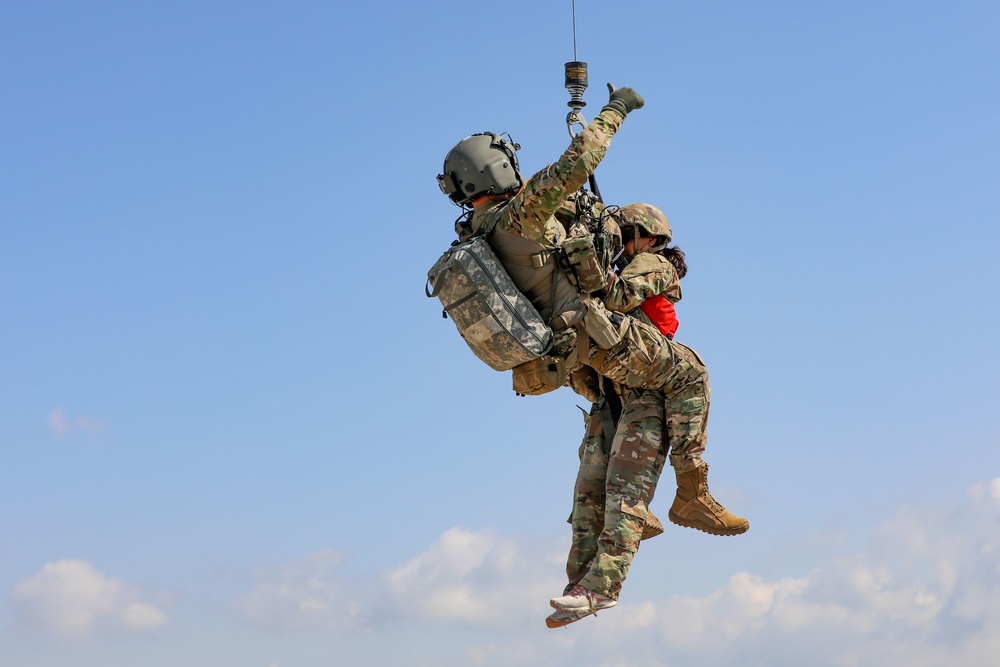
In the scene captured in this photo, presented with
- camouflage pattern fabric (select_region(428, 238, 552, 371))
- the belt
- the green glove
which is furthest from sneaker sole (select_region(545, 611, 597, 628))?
the green glove

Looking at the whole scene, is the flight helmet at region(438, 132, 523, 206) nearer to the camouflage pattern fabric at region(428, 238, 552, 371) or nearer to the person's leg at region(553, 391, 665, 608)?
the camouflage pattern fabric at region(428, 238, 552, 371)

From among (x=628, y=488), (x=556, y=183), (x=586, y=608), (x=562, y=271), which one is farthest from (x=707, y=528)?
(x=556, y=183)

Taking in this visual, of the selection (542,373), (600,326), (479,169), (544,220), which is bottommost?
(542,373)

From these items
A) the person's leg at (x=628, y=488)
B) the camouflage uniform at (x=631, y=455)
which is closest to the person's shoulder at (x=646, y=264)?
the camouflage uniform at (x=631, y=455)

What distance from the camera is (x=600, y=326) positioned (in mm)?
16625

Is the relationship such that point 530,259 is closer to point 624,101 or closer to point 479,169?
point 479,169

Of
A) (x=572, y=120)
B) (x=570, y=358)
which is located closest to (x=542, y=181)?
(x=572, y=120)

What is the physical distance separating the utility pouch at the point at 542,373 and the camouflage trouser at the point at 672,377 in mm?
270

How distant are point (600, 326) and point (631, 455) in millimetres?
1489

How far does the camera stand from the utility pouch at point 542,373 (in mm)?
16953

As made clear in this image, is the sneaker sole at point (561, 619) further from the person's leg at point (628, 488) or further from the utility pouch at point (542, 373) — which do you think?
the utility pouch at point (542, 373)

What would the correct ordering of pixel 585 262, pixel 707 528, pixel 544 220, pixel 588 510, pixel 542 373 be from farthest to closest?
pixel 707 528 < pixel 588 510 < pixel 542 373 < pixel 585 262 < pixel 544 220

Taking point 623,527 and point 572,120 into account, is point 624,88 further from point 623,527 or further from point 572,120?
point 623,527

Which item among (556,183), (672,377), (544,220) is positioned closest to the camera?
(556,183)
